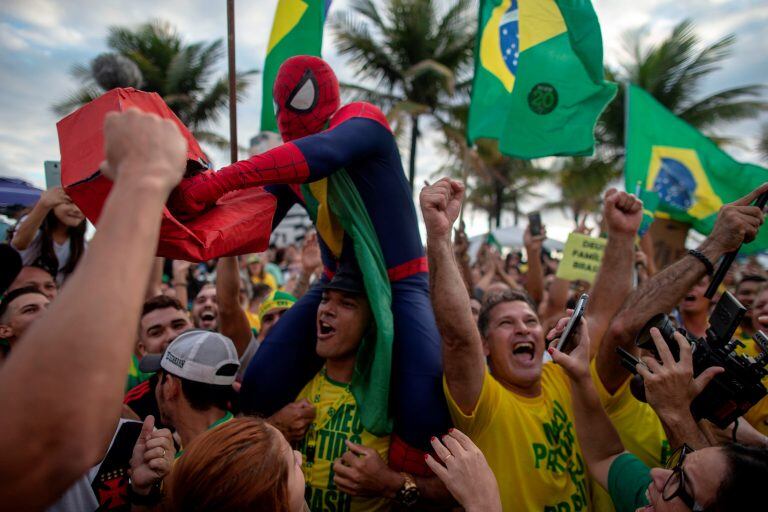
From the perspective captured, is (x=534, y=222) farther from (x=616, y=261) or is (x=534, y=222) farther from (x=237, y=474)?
(x=237, y=474)

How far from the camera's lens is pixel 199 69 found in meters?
19.6

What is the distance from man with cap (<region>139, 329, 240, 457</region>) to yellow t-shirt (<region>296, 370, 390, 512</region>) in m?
0.42

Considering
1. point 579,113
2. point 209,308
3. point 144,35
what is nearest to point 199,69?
point 144,35

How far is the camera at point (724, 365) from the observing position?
1655mm

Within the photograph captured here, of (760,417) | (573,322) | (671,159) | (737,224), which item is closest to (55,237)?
(573,322)

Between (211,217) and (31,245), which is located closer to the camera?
(211,217)

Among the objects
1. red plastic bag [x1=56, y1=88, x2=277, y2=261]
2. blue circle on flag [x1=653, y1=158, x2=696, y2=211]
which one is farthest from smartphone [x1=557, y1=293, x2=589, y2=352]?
blue circle on flag [x1=653, y1=158, x2=696, y2=211]

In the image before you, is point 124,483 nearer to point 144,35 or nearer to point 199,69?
point 199,69

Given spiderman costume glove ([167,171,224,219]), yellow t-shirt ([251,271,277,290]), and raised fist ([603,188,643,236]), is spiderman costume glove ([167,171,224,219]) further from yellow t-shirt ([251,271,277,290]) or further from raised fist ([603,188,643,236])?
yellow t-shirt ([251,271,277,290])

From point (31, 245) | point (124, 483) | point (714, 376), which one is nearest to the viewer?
point (714, 376)

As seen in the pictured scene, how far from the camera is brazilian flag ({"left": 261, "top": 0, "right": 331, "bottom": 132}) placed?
3346 mm

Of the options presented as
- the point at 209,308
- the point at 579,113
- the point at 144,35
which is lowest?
the point at 209,308

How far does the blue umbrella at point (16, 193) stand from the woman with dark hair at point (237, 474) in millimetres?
3436

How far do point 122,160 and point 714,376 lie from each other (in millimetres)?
1840
